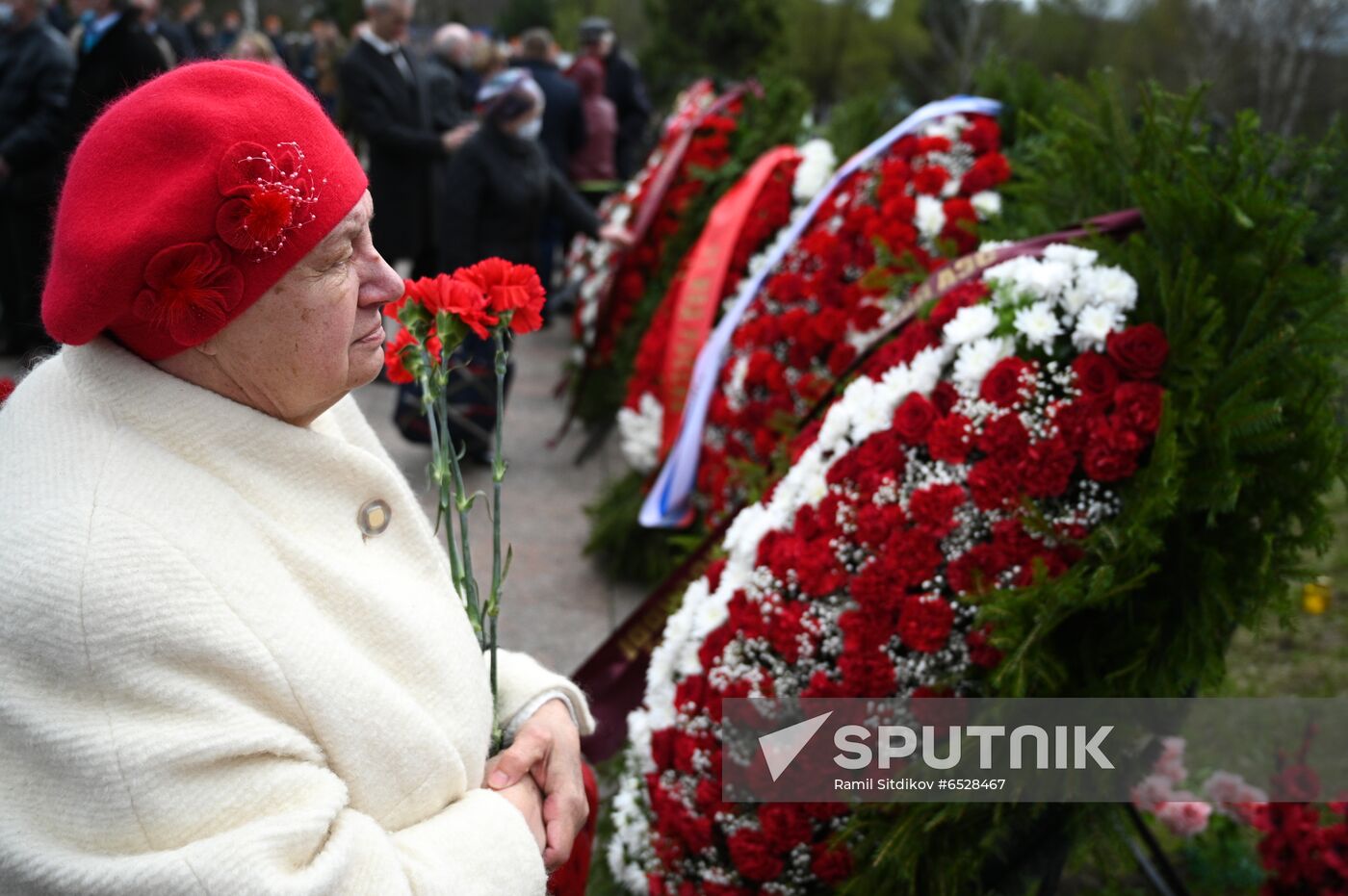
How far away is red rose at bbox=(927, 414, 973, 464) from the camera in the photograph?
2.66 meters

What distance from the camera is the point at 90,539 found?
4.42 feet

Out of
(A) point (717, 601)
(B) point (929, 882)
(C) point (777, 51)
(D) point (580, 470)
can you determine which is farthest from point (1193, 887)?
(C) point (777, 51)

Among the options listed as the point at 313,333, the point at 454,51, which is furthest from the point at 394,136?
the point at 313,333

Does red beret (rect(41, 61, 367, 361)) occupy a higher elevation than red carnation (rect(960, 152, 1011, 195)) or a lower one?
higher

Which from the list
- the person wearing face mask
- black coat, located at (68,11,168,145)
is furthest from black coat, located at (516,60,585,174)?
black coat, located at (68,11,168,145)

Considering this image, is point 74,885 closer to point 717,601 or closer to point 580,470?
point 717,601

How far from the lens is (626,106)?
11.1m

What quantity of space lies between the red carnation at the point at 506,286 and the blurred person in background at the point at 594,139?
818 cm

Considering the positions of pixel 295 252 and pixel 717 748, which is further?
pixel 717 748

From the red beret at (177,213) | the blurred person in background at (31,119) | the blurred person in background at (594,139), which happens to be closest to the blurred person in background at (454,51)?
the blurred person in background at (594,139)

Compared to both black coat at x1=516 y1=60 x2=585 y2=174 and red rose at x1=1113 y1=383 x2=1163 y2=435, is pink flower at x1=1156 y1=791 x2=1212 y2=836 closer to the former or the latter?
red rose at x1=1113 y1=383 x2=1163 y2=435

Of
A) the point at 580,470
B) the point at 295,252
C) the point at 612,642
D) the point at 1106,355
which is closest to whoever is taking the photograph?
the point at 295,252

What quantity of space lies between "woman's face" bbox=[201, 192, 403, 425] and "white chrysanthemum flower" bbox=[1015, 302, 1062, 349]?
5.07ft

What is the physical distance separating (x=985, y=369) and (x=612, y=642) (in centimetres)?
163
